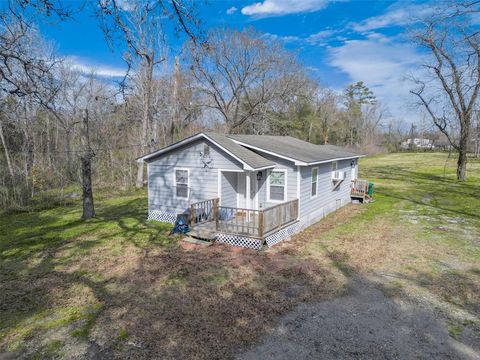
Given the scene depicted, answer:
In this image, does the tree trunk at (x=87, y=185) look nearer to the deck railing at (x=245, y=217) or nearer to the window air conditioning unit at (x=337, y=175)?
the deck railing at (x=245, y=217)

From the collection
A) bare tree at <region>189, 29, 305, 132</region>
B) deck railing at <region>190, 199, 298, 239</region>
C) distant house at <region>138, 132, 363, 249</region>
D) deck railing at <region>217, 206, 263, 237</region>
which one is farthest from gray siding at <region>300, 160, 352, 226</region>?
bare tree at <region>189, 29, 305, 132</region>

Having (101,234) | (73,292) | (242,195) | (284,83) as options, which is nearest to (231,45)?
(284,83)

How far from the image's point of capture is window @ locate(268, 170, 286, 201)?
40.0ft

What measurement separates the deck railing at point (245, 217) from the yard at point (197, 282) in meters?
0.71

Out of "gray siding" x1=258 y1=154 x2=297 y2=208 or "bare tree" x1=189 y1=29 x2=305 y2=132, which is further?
"bare tree" x1=189 y1=29 x2=305 y2=132

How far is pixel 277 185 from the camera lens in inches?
484

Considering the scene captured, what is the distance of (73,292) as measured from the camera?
7.17m

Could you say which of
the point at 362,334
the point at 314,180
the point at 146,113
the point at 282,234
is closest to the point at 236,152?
the point at 282,234

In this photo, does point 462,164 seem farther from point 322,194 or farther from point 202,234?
point 202,234

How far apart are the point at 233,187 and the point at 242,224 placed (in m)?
2.68

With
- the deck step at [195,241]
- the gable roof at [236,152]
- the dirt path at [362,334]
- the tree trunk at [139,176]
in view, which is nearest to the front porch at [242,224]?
the deck step at [195,241]

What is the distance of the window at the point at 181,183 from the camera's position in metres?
12.8

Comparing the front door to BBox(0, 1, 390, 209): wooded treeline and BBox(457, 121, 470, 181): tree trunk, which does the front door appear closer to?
BBox(0, 1, 390, 209): wooded treeline

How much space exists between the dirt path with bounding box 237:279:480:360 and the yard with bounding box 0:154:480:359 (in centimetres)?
12
